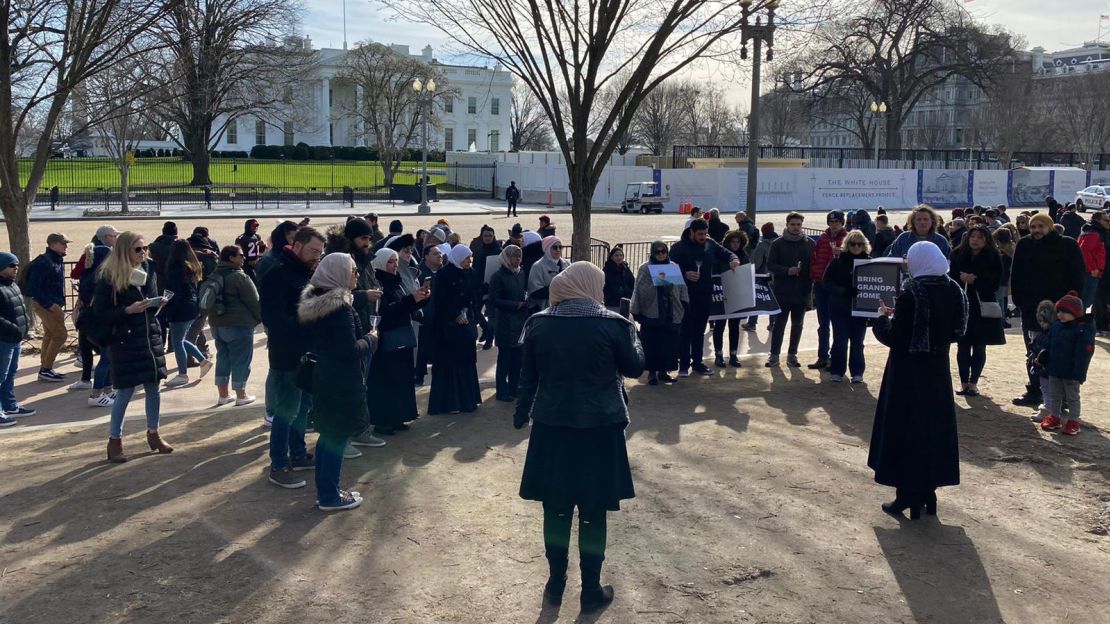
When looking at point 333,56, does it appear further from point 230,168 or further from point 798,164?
point 798,164

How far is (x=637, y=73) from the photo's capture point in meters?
12.2

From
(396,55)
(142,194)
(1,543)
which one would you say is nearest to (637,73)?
(1,543)

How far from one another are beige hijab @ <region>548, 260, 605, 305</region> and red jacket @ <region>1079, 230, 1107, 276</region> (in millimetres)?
10080

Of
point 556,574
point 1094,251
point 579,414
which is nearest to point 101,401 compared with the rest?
point 556,574

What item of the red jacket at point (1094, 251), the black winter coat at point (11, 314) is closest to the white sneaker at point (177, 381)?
the black winter coat at point (11, 314)

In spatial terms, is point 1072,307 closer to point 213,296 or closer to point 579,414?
point 579,414

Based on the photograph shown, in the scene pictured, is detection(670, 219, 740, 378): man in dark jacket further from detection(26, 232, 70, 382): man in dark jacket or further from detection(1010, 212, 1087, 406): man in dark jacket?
detection(26, 232, 70, 382): man in dark jacket

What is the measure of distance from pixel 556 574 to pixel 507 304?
4610 millimetres

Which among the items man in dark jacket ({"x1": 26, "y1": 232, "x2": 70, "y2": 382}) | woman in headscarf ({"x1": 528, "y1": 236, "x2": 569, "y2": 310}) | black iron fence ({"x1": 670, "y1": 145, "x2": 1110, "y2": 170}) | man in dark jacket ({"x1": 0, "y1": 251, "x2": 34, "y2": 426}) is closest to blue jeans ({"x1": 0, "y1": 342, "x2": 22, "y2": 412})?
man in dark jacket ({"x1": 0, "y1": 251, "x2": 34, "y2": 426})

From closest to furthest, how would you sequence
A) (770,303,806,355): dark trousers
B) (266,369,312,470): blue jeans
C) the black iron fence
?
(266,369,312,470): blue jeans
(770,303,806,355): dark trousers
the black iron fence

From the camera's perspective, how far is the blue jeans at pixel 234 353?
8.95m

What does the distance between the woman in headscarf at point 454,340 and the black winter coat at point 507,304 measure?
362 millimetres

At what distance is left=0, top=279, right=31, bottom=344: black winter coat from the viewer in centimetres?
805

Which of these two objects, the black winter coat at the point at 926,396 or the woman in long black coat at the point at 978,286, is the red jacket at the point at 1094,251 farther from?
the black winter coat at the point at 926,396
